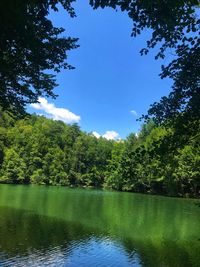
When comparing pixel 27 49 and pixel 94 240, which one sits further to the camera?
pixel 94 240

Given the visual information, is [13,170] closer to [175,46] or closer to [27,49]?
[27,49]

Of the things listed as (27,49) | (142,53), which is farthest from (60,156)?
(142,53)

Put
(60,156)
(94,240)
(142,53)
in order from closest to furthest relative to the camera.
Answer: (142,53) → (94,240) → (60,156)

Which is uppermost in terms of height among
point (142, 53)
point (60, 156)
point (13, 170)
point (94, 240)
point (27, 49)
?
point (60, 156)

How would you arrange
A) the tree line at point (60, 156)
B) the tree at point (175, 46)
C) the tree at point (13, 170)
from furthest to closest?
the tree at point (13, 170)
the tree line at point (60, 156)
the tree at point (175, 46)

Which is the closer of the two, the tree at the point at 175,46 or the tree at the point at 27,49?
the tree at the point at 175,46

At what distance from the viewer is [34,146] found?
93.2 metres

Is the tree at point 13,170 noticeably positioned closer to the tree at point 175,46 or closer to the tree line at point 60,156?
the tree line at point 60,156

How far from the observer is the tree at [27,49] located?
653 cm

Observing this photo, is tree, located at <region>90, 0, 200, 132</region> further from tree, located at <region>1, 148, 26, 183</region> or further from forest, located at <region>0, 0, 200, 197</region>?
tree, located at <region>1, 148, 26, 183</region>

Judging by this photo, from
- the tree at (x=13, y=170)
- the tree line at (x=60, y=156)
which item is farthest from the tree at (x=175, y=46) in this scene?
the tree at (x=13, y=170)

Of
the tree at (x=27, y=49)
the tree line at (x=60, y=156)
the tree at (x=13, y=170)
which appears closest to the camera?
the tree at (x=27, y=49)

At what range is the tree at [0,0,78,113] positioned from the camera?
6.53m

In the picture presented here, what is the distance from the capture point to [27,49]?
28.8 ft
